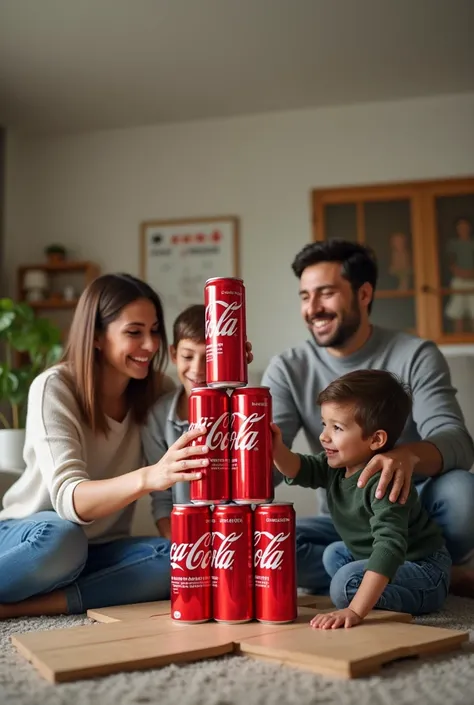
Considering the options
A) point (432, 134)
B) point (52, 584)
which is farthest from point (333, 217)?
point (52, 584)

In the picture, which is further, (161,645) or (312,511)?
(312,511)

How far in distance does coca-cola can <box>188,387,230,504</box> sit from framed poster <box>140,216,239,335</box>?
121 inches

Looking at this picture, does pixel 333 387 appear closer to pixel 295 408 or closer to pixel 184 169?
pixel 295 408

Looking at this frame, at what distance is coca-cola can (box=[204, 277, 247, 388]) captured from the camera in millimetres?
1282

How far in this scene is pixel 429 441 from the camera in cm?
164

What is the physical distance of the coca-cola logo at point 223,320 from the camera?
1.29 metres

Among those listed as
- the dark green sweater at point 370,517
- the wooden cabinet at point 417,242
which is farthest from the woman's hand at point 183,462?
the wooden cabinet at point 417,242

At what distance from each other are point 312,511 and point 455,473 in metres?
0.74

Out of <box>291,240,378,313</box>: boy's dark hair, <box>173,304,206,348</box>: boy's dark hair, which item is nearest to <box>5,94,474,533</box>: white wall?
<box>291,240,378,313</box>: boy's dark hair

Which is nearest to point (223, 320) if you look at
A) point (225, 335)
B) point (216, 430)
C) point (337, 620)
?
point (225, 335)

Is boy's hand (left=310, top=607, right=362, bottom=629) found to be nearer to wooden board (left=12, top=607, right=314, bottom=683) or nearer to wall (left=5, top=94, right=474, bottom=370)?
wooden board (left=12, top=607, right=314, bottom=683)

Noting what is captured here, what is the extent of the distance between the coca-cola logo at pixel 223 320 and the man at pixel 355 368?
1.66ft

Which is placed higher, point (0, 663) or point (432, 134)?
point (432, 134)

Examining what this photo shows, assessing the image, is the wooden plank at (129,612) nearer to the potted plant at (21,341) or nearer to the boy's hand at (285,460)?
the boy's hand at (285,460)
